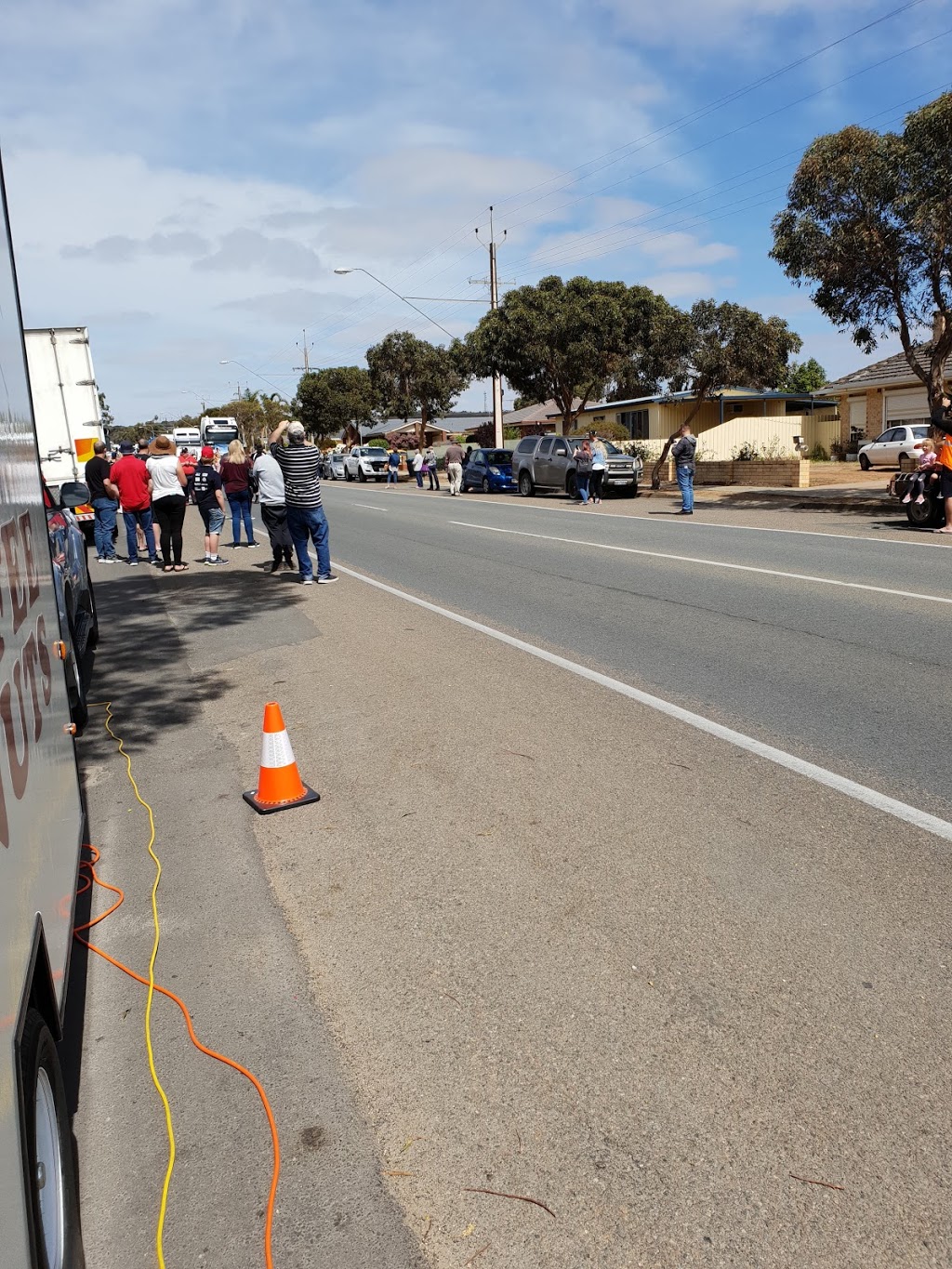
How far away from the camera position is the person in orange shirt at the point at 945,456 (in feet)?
49.2

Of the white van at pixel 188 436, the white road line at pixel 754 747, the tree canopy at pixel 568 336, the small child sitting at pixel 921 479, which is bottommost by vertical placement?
the white road line at pixel 754 747

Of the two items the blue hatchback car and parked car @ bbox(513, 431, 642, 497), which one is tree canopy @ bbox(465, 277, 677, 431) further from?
parked car @ bbox(513, 431, 642, 497)

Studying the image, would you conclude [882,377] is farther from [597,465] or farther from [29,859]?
[29,859]

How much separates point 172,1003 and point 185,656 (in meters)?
5.75

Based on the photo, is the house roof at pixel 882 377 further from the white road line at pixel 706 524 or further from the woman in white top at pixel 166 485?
the woman in white top at pixel 166 485

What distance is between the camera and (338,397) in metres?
72.8

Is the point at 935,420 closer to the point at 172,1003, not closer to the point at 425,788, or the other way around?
the point at 425,788

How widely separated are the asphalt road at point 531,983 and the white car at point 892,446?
27.1 meters

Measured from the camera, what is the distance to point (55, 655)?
3.43 m

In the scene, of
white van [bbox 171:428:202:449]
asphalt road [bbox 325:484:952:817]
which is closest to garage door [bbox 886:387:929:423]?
asphalt road [bbox 325:484:952:817]

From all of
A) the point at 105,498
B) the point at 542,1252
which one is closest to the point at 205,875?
the point at 542,1252

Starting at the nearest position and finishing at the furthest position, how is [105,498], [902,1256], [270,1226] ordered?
[902,1256] → [270,1226] → [105,498]

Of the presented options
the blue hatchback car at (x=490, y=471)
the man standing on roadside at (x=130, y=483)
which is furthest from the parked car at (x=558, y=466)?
the man standing on roadside at (x=130, y=483)

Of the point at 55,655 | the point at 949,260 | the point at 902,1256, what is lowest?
the point at 902,1256
